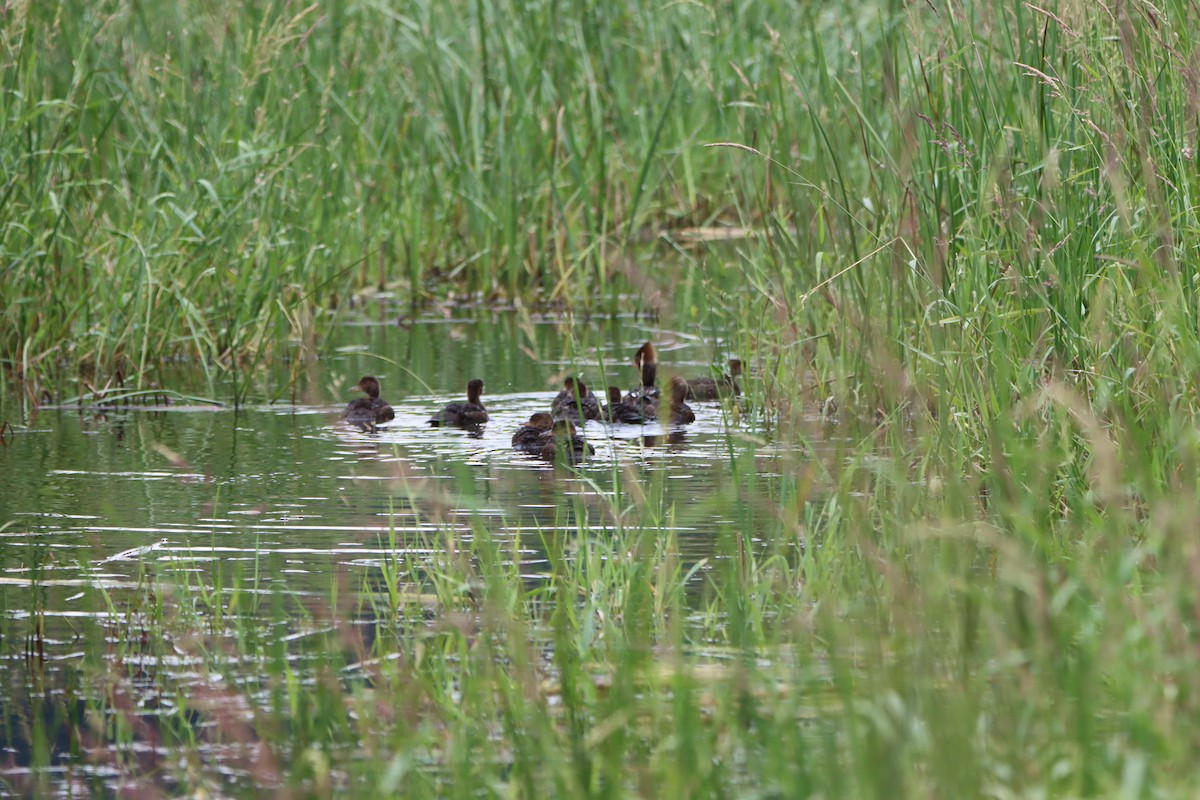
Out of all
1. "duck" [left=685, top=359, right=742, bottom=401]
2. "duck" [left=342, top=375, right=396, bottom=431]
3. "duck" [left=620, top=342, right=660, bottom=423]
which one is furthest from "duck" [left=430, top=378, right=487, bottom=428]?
"duck" [left=685, top=359, right=742, bottom=401]

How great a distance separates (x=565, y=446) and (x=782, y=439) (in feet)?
2.81

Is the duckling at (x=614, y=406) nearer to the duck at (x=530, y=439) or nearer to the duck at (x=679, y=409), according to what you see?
the duck at (x=679, y=409)

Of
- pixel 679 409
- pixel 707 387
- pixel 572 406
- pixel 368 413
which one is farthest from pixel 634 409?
pixel 368 413

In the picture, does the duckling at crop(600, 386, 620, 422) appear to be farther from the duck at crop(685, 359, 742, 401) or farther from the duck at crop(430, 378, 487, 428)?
the duck at crop(430, 378, 487, 428)

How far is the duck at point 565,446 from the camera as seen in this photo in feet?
25.4

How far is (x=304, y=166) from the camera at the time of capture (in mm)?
11914

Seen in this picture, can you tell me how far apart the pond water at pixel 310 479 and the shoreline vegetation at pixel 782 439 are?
13 cm

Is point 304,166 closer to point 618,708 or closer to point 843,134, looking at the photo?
point 843,134

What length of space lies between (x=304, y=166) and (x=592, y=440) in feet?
13.1

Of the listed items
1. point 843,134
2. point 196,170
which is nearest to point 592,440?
point 843,134

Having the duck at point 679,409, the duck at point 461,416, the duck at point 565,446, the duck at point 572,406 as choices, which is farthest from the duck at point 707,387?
the duck at point 565,446

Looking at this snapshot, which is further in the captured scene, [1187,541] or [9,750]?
[9,750]

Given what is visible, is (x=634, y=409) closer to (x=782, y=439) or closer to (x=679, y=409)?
(x=679, y=409)

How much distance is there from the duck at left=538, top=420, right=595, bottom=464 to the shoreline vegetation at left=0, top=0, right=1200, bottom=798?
44cm
